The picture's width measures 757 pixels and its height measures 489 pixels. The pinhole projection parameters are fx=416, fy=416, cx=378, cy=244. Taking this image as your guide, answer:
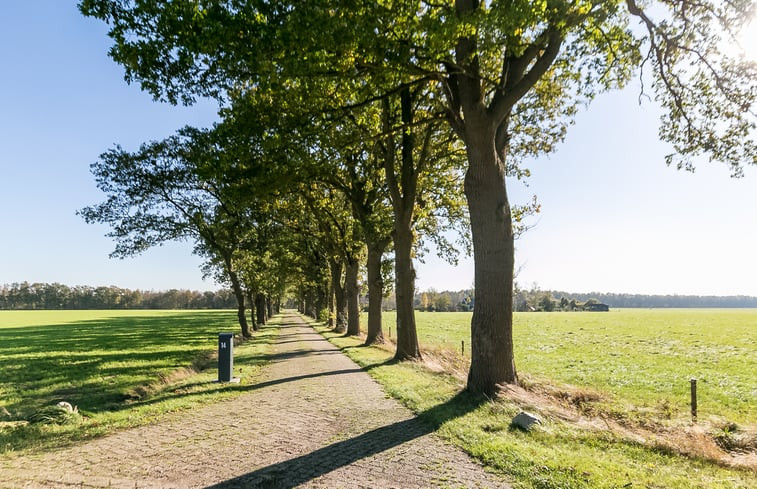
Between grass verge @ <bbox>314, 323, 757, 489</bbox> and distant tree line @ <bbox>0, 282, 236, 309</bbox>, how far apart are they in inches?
4590

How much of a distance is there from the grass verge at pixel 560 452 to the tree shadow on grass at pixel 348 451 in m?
0.06

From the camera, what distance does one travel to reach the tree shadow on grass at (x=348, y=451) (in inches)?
203

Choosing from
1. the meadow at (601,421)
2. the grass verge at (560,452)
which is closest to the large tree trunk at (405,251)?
the meadow at (601,421)

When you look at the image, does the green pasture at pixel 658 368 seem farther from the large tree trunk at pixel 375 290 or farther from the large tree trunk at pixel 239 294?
the large tree trunk at pixel 239 294

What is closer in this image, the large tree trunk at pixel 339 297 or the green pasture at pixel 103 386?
the green pasture at pixel 103 386

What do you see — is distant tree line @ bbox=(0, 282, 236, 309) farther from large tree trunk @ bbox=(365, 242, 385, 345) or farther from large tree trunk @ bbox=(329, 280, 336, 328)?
large tree trunk @ bbox=(365, 242, 385, 345)

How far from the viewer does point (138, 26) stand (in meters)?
7.71

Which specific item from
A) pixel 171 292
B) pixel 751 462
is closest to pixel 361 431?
pixel 751 462

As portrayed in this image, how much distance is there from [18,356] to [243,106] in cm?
1938

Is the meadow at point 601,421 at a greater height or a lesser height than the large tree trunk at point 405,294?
lesser

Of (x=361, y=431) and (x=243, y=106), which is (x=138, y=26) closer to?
(x=243, y=106)

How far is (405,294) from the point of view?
15.5 m

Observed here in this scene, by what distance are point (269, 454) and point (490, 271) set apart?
18.8 ft

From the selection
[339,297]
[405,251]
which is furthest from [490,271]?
[339,297]
